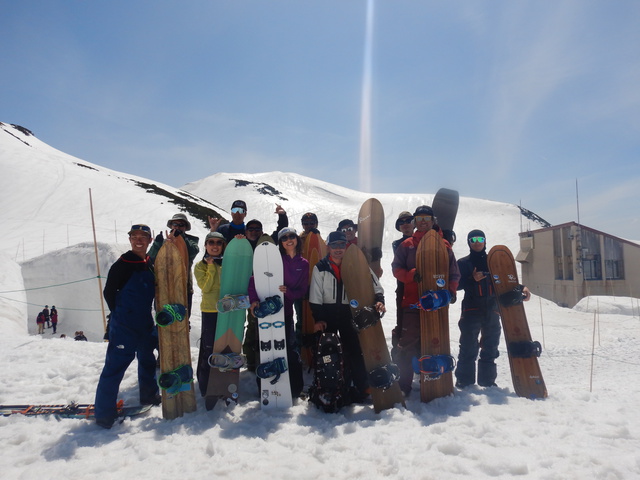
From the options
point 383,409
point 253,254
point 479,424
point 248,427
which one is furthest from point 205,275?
point 479,424

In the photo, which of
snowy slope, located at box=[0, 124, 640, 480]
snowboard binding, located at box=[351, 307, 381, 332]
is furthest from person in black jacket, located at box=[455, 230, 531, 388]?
snowboard binding, located at box=[351, 307, 381, 332]

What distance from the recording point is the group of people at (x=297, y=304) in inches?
161

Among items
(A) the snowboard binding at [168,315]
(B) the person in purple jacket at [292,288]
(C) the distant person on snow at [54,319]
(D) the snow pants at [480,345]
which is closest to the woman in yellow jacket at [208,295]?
(A) the snowboard binding at [168,315]

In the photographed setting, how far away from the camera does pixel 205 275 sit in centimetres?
468

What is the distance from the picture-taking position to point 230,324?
4559mm

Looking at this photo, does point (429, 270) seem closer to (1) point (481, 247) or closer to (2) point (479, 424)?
(1) point (481, 247)

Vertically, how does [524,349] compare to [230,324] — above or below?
below

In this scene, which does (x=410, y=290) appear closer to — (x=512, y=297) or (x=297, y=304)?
(x=512, y=297)

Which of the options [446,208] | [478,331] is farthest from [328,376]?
[446,208]

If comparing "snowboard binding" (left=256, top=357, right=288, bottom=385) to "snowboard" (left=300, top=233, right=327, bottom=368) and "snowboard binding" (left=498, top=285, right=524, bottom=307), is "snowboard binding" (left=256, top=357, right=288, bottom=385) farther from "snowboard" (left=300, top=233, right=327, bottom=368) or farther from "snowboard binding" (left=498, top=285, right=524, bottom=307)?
"snowboard binding" (left=498, top=285, right=524, bottom=307)

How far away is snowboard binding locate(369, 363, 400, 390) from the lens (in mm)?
4098

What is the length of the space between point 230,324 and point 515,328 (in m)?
3.84

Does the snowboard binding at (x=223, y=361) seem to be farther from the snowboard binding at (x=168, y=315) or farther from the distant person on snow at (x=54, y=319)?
the distant person on snow at (x=54, y=319)

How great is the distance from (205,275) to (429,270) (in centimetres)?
292
